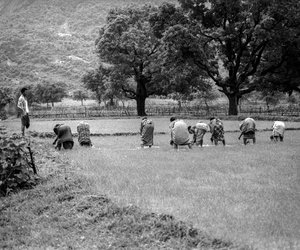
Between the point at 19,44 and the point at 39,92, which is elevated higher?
the point at 19,44

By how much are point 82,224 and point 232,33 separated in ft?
109

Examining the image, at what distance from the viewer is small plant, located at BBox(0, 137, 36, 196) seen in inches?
385

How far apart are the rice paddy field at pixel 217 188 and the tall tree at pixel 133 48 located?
3430 cm

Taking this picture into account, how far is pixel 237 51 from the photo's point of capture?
3978 centimetres

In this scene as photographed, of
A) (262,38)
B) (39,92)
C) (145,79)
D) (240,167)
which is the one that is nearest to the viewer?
(240,167)

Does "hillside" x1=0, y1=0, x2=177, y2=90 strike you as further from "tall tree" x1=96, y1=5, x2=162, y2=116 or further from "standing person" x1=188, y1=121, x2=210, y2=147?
Answer: "standing person" x1=188, y1=121, x2=210, y2=147

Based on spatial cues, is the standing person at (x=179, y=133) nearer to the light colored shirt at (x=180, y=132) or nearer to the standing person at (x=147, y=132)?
the light colored shirt at (x=180, y=132)

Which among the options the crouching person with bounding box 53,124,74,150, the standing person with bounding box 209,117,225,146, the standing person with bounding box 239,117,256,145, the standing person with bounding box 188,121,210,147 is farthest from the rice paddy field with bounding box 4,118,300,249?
the standing person with bounding box 239,117,256,145

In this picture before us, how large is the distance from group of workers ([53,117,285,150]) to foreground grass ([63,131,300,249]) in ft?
7.75

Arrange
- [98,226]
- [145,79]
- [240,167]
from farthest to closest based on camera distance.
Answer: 1. [145,79]
2. [240,167]
3. [98,226]

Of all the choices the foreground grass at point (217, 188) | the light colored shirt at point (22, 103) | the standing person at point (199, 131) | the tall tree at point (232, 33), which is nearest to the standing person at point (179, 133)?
the standing person at point (199, 131)

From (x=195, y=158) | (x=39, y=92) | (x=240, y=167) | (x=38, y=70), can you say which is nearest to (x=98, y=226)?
(x=240, y=167)

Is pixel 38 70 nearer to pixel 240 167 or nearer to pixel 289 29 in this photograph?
pixel 289 29

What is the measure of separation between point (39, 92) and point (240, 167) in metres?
89.0
